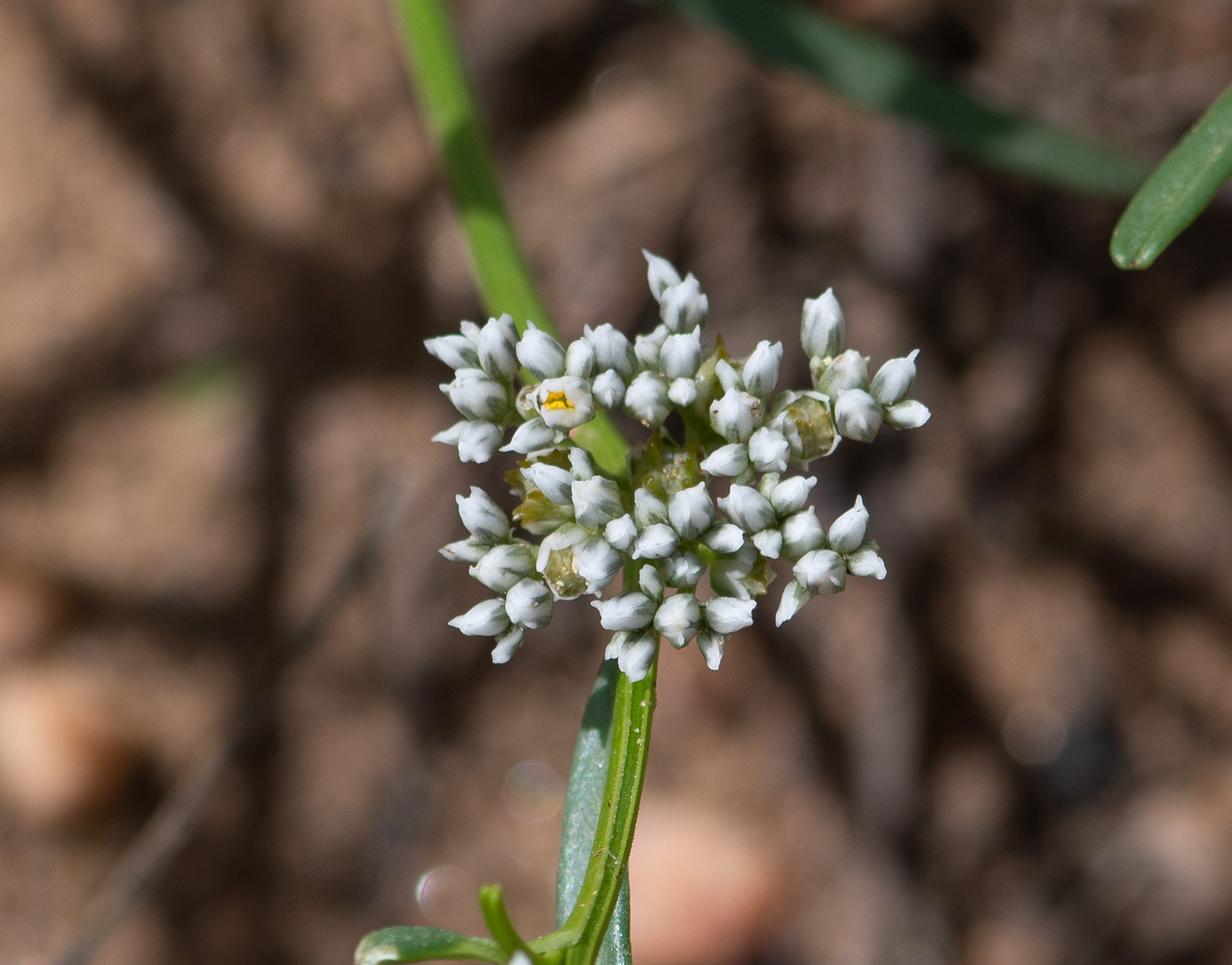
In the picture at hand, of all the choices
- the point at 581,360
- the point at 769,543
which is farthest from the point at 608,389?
the point at 769,543

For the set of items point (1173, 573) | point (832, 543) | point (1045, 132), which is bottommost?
→ point (832, 543)

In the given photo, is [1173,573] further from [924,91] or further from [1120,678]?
[924,91]

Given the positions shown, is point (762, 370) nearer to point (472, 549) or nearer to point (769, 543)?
point (769, 543)

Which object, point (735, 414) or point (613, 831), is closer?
point (613, 831)

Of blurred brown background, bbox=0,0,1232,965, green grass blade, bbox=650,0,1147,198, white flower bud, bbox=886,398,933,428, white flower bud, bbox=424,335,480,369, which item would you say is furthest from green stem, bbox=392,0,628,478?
blurred brown background, bbox=0,0,1232,965

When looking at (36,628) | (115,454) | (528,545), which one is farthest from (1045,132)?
(36,628)
